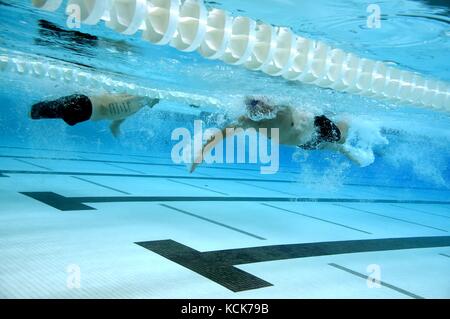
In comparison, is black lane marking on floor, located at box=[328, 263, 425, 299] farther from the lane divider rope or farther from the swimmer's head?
the swimmer's head

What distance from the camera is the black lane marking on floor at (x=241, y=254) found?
3438mm

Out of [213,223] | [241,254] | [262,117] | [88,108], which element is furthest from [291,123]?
[88,108]

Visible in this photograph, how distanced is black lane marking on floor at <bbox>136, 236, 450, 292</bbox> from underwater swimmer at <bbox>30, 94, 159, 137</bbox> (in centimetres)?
268

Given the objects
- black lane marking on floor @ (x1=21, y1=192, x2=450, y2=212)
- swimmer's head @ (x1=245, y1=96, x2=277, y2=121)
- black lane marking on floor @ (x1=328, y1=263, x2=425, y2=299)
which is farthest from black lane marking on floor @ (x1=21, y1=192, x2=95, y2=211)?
black lane marking on floor @ (x1=328, y1=263, x2=425, y2=299)

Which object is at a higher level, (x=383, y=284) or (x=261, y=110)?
(x=261, y=110)

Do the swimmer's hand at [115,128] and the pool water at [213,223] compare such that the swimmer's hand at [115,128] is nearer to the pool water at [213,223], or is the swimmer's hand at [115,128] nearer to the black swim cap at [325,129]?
the pool water at [213,223]

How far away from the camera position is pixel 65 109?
582 centimetres

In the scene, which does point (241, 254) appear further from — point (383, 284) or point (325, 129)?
point (325, 129)

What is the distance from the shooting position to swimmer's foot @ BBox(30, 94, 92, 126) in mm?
5750

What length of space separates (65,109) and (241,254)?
3396 millimetres

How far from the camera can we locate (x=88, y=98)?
6.26 meters
